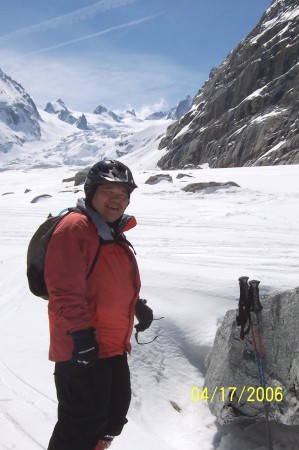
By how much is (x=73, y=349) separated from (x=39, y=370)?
2.52 meters

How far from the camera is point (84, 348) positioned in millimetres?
2527

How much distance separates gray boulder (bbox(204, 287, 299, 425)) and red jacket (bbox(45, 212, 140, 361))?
2066 millimetres

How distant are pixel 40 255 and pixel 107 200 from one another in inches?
23.9

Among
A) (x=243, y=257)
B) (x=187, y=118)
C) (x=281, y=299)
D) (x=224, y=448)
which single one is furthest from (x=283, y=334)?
(x=187, y=118)

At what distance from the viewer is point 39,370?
4797 mm

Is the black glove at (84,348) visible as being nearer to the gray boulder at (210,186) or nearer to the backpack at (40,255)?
the backpack at (40,255)

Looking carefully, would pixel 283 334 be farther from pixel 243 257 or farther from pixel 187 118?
pixel 187 118

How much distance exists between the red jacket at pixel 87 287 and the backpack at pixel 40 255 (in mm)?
80

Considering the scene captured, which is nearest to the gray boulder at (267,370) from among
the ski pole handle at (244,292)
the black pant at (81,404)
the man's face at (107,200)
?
the ski pole handle at (244,292)

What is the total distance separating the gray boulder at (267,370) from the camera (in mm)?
4418

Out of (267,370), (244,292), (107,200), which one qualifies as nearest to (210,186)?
(244,292)

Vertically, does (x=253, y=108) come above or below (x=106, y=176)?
above

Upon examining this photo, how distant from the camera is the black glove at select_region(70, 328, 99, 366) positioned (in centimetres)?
253
